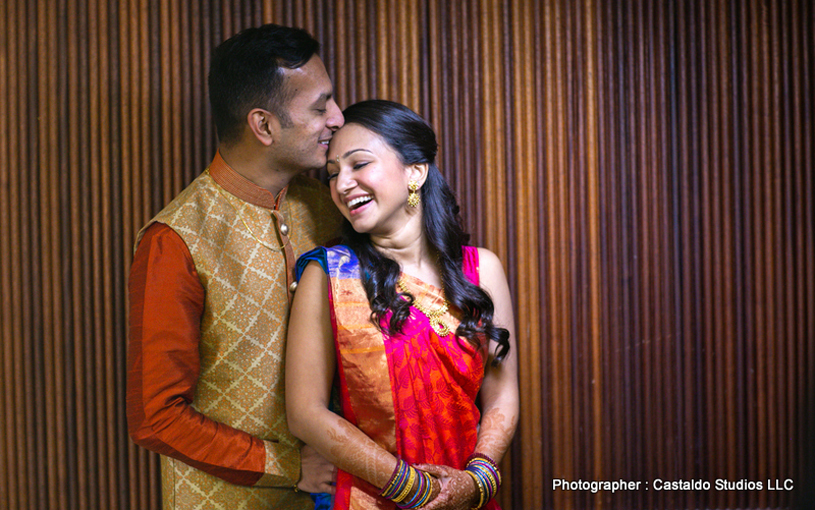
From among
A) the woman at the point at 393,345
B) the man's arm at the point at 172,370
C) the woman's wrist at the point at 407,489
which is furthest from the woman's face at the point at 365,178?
the woman's wrist at the point at 407,489

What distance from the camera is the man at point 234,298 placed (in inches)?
54.6

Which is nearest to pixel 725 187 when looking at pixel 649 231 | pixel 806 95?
pixel 649 231

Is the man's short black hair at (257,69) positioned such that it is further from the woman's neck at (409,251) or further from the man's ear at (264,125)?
the woman's neck at (409,251)

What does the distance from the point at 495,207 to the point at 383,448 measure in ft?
3.07

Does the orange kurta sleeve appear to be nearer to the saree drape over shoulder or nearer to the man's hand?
the man's hand

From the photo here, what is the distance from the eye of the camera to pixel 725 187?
6.25ft

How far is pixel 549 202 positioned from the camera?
6.18ft

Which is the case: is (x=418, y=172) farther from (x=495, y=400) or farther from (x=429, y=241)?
(x=495, y=400)

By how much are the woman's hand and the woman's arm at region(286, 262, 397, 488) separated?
0.12 metres

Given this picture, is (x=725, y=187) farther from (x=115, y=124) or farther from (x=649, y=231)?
(x=115, y=124)

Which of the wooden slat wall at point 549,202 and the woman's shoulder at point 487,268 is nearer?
the woman's shoulder at point 487,268

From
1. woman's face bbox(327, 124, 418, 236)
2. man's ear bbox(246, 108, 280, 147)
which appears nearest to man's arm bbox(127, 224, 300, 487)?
man's ear bbox(246, 108, 280, 147)

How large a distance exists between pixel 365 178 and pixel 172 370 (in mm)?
713

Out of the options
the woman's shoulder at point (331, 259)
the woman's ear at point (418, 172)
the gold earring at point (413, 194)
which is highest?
the woman's ear at point (418, 172)
